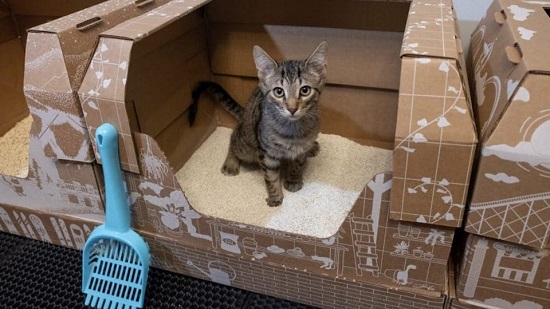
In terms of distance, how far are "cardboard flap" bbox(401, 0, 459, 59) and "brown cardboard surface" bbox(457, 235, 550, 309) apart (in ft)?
1.09

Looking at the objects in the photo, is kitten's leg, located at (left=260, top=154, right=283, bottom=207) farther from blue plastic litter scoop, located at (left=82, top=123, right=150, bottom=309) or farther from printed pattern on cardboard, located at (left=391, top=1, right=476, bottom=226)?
printed pattern on cardboard, located at (left=391, top=1, right=476, bottom=226)

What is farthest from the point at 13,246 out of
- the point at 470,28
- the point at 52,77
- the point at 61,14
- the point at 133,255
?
the point at 470,28

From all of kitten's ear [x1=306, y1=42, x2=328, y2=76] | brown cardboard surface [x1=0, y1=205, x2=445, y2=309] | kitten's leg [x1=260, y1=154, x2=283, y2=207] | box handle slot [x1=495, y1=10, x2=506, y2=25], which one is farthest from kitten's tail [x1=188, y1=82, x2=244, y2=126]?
box handle slot [x1=495, y1=10, x2=506, y2=25]

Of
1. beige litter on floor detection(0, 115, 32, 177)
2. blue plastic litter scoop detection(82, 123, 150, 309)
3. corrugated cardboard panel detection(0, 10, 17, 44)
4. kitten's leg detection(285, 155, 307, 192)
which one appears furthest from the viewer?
corrugated cardboard panel detection(0, 10, 17, 44)

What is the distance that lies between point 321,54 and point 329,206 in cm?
43

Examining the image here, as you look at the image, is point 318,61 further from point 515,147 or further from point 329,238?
point 515,147

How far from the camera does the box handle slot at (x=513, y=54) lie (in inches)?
27.5

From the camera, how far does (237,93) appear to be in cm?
156

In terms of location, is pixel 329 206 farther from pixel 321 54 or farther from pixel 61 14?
pixel 61 14

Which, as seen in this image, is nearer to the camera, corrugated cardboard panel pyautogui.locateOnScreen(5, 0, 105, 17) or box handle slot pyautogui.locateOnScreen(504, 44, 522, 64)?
box handle slot pyautogui.locateOnScreen(504, 44, 522, 64)

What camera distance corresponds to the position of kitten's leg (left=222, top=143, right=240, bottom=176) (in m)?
1.40

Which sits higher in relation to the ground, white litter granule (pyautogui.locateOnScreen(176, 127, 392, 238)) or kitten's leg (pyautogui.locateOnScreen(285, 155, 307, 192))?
kitten's leg (pyautogui.locateOnScreen(285, 155, 307, 192))

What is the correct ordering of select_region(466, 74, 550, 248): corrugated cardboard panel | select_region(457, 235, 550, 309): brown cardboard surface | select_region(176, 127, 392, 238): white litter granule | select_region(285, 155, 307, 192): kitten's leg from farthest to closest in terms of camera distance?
select_region(285, 155, 307, 192): kitten's leg → select_region(176, 127, 392, 238): white litter granule → select_region(457, 235, 550, 309): brown cardboard surface → select_region(466, 74, 550, 248): corrugated cardboard panel

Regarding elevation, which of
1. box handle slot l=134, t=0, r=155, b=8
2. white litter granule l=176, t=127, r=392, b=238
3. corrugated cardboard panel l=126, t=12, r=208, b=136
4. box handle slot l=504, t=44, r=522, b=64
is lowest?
white litter granule l=176, t=127, r=392, b=238
